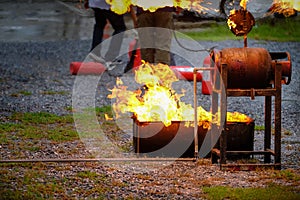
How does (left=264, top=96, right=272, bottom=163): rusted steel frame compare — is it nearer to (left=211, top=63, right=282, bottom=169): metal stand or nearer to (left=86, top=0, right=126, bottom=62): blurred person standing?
(left=211, top=63, right=282, bottom=169): metal stand

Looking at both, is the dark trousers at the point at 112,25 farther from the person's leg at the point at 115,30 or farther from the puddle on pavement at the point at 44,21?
the puddle on pavement at the point at 44,21

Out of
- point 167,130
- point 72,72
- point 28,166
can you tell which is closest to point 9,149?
point 28,166

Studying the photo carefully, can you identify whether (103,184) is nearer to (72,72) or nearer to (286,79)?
(286,79)

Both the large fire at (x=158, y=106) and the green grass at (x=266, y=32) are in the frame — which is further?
the green grass at (x=266, y=32)

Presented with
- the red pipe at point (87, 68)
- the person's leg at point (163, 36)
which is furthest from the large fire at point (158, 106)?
the red pipe at point (87, 68)

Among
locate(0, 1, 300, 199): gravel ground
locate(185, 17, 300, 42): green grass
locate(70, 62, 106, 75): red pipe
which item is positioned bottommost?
locate(0, 1, 300, 199): gravel ground

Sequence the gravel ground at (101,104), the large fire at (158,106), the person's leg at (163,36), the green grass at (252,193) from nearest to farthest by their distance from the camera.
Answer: the green grass at (252,193) → the gravel ground at (101,104) → the large fire at (158,106) → the person's leg at (163,36)

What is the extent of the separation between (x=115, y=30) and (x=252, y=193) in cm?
675

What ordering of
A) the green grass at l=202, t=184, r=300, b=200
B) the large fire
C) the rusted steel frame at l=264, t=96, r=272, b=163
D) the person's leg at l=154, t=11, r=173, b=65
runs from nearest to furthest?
1. the green grass at l=202, t=184, r=300, b=200
2. the rusted steel frame at l=264, t=96, r=272, b=163
3. the large fire
4. the person's leg at l=154, t=11, r=173, b=65

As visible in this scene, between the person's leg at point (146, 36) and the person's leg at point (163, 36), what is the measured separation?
9 centimetres

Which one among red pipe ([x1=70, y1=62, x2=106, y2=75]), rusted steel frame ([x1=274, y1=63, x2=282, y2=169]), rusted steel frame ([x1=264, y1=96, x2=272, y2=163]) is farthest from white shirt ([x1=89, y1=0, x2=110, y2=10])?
rusted steel frame ([x1=274, y1=63, x2=282, y2=169])

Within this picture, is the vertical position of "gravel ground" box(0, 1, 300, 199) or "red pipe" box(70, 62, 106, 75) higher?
"red pipe" box(70, 62, 106, 75)

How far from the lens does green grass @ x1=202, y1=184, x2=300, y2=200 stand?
6086 millimetres

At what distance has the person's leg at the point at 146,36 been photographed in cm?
1071
